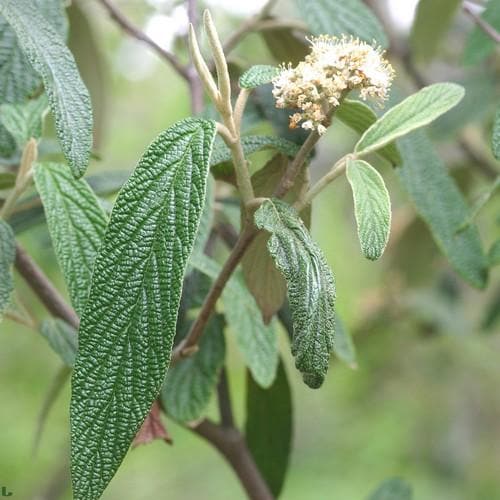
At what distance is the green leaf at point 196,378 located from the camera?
0.72 metres

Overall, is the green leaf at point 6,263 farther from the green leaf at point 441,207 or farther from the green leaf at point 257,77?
the green leaf at point 441,207

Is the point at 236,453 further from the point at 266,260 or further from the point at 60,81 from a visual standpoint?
the point at 60,81

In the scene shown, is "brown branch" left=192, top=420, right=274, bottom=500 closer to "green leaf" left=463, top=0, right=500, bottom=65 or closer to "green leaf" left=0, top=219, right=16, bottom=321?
"green leaf" left=0, top=219, right=16, bottom=321

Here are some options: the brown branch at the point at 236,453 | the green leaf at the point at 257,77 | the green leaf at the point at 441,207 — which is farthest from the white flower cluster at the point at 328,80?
the brown branch at the point at 236,453

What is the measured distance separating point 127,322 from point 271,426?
429 millimetres

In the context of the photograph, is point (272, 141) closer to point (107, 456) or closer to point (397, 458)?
point (107, 456)

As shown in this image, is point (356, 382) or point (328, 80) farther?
point (356, 382)

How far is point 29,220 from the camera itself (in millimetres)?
756

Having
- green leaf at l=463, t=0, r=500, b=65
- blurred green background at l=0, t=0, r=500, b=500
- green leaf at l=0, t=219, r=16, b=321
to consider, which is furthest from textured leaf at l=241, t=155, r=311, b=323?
blurred green background at l=0, t=0, r=500, b=500

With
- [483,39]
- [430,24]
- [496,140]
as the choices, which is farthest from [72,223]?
[430,24]

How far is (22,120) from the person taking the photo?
67cm

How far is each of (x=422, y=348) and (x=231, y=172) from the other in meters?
1.37

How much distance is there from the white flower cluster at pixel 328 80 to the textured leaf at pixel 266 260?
0.09 m

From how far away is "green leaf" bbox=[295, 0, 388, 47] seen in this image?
723mm
